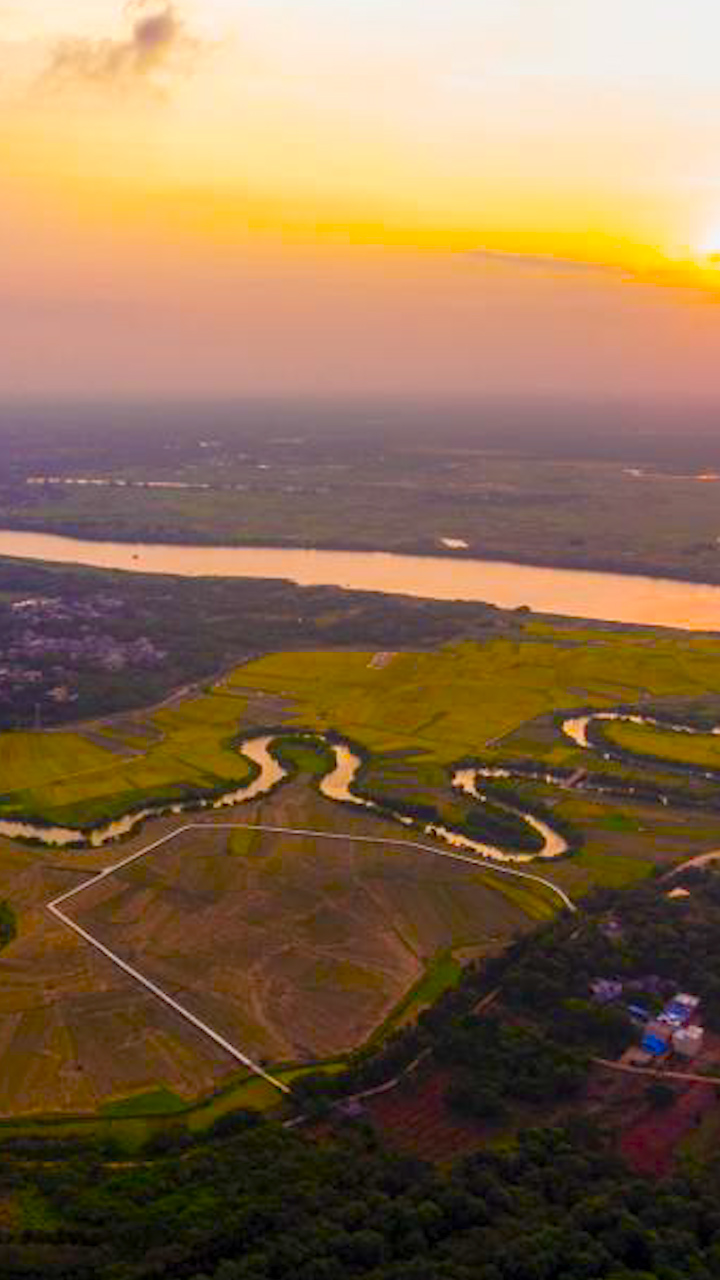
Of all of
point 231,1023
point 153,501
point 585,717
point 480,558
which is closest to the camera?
point 231,1023

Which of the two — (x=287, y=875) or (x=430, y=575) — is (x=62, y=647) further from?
(x=430, y=575)

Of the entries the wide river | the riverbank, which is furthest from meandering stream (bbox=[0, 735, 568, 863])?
the riverbank

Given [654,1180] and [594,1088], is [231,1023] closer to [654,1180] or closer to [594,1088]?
[594,1088]

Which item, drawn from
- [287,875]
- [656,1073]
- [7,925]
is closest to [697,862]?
[656,1073]

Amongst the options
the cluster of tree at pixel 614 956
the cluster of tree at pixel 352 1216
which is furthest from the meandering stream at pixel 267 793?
the cluster of tree at pixel 352 1216

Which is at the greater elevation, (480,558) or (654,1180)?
(480,558)

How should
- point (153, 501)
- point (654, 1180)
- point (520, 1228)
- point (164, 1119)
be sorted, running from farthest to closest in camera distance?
point (153, 501), point (164, 1119), point (654, 1180), point (520, 1228)

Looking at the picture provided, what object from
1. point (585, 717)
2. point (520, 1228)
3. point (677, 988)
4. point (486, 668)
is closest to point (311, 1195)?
point (520, 1228)

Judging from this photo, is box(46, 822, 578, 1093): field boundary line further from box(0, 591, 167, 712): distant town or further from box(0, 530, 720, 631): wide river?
box(0, 530, 720, 631): wide river

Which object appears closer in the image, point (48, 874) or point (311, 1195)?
point (311, 1195)
